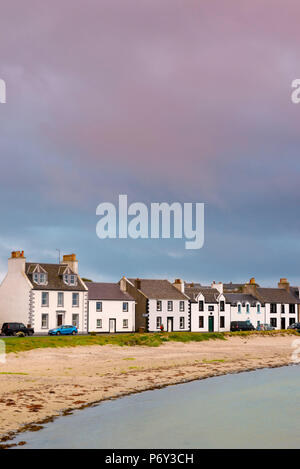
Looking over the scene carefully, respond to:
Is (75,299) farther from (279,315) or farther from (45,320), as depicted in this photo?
(279,315)

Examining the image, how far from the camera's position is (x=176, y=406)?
29828 mm

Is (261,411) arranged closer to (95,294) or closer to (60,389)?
(60,389)

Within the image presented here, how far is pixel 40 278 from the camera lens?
80.2 metres

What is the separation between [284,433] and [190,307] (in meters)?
73.2

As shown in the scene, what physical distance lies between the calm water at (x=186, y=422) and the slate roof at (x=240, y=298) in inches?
2701

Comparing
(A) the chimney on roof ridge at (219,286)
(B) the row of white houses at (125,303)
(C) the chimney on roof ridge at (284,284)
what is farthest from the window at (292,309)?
(A) the chimney on roof ridge at (219,286)

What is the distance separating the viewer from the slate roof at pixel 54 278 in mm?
79894

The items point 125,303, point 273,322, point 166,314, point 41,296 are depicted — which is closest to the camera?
point 41,296

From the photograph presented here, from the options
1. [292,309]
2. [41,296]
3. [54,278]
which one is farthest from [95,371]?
[292,309]

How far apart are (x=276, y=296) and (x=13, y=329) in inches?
2350

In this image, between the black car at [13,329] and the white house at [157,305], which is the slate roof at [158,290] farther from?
the black car at [13,329]

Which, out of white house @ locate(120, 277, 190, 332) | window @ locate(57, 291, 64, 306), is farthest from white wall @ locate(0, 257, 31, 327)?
white house @ locate(120, 277, 190, 332)
